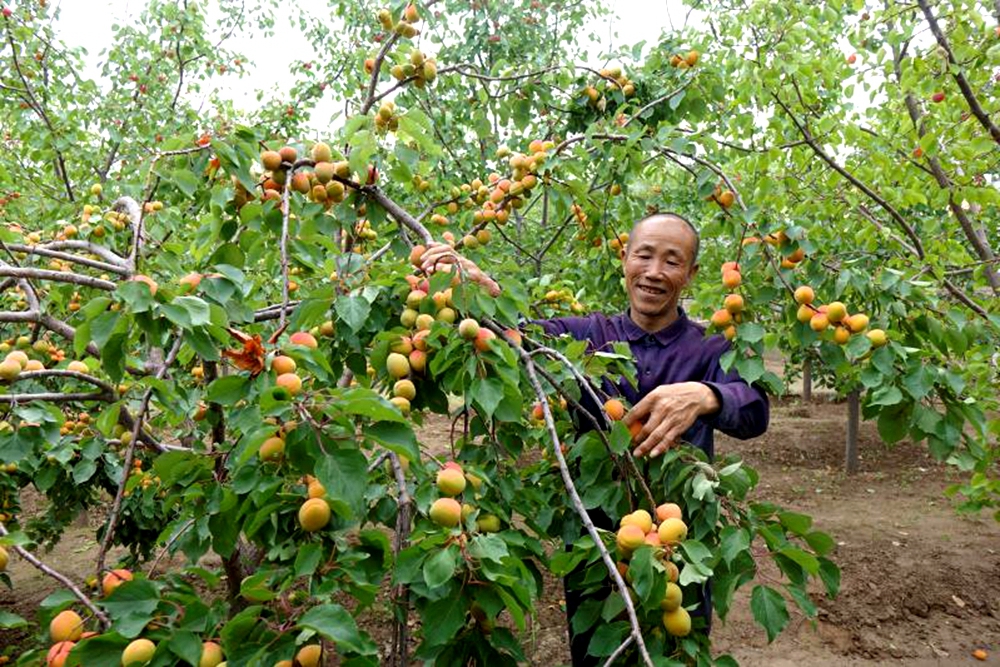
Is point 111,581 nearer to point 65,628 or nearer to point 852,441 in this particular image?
point 65,628

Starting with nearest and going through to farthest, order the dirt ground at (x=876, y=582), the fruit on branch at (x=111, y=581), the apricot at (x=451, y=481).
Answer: the fruit on branch at (x=111, y=581) → the apricot at (x=451, y=481) → the dirt ground at (x=876, y=582)

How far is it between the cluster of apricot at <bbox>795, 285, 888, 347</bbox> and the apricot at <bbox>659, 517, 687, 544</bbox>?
0.68 m

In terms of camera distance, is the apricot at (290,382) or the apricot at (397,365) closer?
the apricot at (290,382)

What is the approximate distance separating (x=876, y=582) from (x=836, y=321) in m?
4.12

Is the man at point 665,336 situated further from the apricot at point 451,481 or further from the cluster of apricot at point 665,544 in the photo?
the apricot at point 451,481

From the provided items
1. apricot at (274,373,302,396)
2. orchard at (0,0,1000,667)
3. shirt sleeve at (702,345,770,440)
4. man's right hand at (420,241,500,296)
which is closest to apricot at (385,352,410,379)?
orchard at (0,0,1000,667)

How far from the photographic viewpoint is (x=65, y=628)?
1.04 metres

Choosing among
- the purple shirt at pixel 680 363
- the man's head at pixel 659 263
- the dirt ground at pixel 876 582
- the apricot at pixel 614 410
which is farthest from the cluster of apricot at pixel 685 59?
the dirt ground at pixel 876 582

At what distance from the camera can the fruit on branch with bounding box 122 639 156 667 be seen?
3.03 ft

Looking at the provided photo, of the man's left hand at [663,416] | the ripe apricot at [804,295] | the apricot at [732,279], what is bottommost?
the man's left hand at [663,416]

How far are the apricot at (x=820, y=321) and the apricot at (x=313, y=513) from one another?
1.24 meters

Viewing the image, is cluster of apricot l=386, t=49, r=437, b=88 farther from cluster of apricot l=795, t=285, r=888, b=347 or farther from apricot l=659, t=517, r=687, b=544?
apricot l=659, t=517, r=687, b=544

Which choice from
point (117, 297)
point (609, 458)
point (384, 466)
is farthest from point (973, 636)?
point (117, 297)

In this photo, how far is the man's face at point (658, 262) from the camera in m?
2.13
